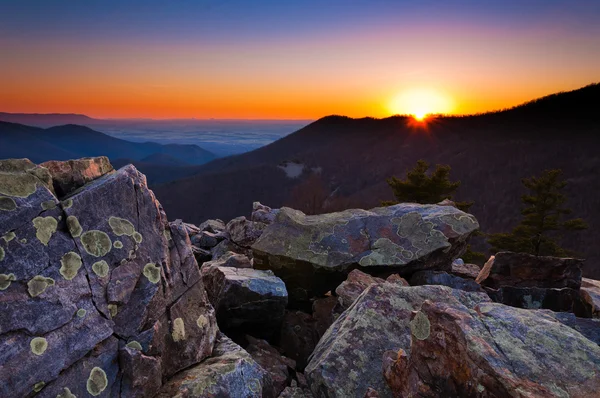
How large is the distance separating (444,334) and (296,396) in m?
3.24

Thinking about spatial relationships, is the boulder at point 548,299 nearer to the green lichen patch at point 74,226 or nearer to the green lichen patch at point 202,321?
the green lichen patch at point 202,321

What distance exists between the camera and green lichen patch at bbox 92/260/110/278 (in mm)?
5777

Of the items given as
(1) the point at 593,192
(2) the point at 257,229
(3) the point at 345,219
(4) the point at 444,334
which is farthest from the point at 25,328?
(1) the point at 593,192

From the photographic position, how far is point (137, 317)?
19.5 feet

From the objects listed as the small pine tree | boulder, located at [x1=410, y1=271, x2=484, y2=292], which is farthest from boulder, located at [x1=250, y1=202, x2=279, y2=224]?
the small pine tree

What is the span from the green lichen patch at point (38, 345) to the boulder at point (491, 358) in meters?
5.25

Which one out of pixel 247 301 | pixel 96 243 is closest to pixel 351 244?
pixel 247 301

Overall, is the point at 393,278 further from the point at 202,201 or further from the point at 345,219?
the point at 202,201

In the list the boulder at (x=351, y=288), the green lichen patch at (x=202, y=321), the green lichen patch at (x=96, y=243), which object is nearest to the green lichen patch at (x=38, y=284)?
the green lichen patch at (x=96, y=243)

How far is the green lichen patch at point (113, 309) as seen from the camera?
225 inches

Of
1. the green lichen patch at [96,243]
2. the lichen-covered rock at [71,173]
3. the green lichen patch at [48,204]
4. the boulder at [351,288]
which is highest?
the lichen-covered rock at [71,173]

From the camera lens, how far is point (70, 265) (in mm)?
5559

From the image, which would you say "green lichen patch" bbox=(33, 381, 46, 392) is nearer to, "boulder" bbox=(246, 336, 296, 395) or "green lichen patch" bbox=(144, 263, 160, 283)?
"green lichen patch" bbox=(144, 263, 160, 283)

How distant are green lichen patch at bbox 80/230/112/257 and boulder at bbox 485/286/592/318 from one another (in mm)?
9427
